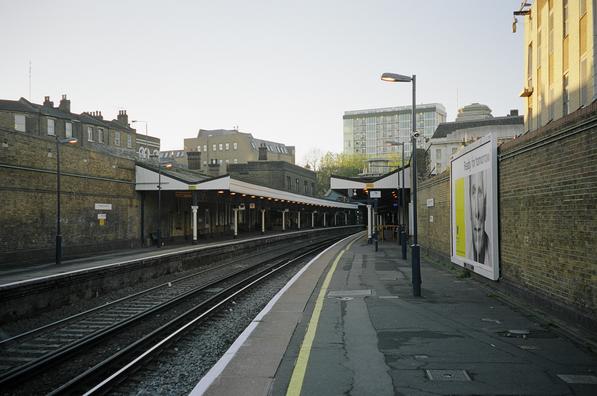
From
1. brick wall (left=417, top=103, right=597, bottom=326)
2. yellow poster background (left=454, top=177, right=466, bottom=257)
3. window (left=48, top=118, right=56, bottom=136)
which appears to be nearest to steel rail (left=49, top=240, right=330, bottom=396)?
brick wall (left=417, top=103, right=597, bottom=326)

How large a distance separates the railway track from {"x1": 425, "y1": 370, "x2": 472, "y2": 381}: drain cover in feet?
15.6

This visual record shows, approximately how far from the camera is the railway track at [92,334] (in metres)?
7.47

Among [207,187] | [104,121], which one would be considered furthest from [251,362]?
[104,121]

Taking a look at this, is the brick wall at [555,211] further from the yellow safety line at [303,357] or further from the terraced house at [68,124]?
the terraced house at [68,124]

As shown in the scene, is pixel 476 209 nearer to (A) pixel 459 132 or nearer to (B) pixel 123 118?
(B) pixel 123 118

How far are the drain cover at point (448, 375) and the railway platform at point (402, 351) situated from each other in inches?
0.5

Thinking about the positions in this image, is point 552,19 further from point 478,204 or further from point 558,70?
point 478,204

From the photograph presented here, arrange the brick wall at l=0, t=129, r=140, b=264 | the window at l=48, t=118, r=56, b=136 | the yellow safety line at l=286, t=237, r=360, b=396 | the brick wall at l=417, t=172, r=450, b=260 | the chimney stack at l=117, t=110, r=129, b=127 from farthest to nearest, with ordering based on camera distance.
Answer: the chimney stack at l=117, t=110, r=129, b=127
the window at l=48, t=118, r=56, b=136
the brick wall at l=0, t=129, r=140, b=264
the brick wall at l=417, t=172, r=450, b=260
the yellow safety line at l=286, t=237, r=360, b=396

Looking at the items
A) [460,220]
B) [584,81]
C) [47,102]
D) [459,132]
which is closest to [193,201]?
[460,220]

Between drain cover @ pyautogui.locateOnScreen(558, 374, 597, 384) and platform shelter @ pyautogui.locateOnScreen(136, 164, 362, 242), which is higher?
platform shelter @ pyautogui.locateOnScreen(136, 164, 362, 242)

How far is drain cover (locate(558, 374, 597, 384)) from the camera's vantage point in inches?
227

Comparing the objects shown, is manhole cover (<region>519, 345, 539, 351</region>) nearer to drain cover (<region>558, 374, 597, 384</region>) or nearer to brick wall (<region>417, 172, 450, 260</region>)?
drain cover (<region>558, 374, 597, 384</region>)

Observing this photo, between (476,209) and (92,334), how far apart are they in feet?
34.2

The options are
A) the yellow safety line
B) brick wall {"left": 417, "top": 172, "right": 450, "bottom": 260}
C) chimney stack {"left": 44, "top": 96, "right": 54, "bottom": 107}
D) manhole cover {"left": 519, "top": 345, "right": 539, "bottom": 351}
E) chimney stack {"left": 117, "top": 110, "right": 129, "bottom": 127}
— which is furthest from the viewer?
chimney stack {"left": 117, "top": 110, "right": 129, "bottom": 127}
